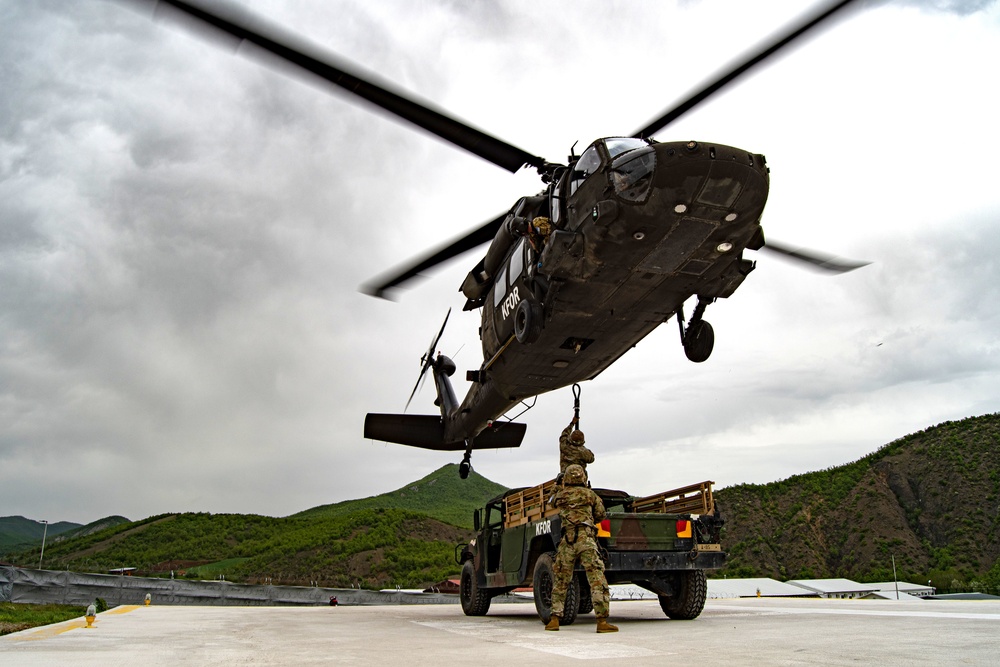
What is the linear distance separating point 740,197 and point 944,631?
537cm

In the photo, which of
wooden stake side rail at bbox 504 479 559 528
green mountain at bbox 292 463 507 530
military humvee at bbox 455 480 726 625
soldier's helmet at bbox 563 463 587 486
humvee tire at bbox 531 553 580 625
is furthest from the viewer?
green mountain at bbox 292 463 507 530

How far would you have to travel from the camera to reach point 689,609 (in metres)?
8.43

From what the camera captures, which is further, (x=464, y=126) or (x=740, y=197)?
(x=464, y=126)

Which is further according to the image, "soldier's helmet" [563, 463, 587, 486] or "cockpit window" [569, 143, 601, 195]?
"cockpit window" [569, 143, 601, 195]

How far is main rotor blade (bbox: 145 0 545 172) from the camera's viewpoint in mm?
7933

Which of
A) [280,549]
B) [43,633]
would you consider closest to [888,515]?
[280,549]

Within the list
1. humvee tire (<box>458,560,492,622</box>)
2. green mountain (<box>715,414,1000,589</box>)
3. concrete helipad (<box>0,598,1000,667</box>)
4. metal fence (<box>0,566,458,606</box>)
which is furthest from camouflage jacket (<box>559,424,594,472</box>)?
green mountain (<box>715,414,1000,589</box>)

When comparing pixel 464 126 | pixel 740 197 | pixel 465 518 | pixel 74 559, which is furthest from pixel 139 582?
pixel 465 518

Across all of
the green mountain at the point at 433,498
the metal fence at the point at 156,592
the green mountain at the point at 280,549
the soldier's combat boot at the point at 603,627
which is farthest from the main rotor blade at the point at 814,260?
the green mountain at the point at 433,498

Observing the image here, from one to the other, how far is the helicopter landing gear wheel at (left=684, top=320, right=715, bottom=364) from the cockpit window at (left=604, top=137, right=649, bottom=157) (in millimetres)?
3337

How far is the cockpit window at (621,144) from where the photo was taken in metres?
9.59

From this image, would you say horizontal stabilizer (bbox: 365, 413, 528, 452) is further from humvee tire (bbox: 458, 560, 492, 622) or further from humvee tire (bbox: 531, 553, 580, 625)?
humvee tire (bbox: 531, 553, 580, 625)

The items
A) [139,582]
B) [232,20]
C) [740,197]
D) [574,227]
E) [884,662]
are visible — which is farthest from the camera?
[139,582]

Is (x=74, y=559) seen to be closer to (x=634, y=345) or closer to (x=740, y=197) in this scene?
(x=634, y=345)
